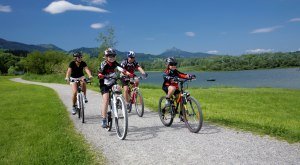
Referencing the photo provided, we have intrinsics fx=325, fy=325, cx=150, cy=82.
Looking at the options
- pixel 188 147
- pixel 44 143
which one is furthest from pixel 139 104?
pixel 188 147

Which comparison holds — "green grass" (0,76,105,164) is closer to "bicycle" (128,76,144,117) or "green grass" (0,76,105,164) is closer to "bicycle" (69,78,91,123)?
"bicycle" (69,78,91,123)

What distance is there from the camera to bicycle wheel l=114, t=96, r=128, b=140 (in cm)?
825

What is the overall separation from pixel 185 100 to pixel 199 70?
18798 centimetres

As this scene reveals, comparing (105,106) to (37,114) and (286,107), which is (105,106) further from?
(286,107)

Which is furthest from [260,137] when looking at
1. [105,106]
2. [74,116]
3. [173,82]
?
[74,116]

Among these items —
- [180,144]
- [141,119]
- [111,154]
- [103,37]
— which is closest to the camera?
[111,154]

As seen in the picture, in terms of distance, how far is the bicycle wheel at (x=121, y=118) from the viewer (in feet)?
27.1

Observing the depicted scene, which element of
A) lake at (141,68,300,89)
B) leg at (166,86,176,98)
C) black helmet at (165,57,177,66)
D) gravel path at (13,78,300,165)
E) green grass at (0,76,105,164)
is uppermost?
black helmet at (165,57,177,66)

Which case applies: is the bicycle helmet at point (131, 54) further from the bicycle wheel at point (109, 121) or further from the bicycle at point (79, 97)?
the bicycle wheel at point (109, 121)

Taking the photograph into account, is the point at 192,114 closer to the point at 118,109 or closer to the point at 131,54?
the point at 118,109

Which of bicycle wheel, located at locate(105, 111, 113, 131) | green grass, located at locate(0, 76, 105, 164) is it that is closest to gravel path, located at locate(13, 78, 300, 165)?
bicycle wheel, located at locate(105, 111, 113, 131)

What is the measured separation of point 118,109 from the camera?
881cm

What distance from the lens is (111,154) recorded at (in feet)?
23.6

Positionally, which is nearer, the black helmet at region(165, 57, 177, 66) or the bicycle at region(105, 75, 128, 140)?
the bicycle at region(105, 75, 128, 140)
